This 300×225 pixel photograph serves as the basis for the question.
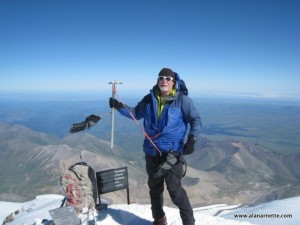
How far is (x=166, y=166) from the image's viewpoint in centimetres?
809

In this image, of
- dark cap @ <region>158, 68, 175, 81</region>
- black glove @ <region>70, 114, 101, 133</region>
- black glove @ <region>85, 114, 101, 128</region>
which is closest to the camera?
dark cap @ <region>158, 68, 175, 81</region>

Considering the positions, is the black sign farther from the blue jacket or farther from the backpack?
the blue jacket

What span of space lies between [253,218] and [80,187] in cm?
964

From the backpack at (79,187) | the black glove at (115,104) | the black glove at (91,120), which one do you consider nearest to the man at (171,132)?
the black glove at (115,104)

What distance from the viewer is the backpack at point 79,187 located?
36.4ft

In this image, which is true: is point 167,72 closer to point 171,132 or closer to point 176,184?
point 171,132

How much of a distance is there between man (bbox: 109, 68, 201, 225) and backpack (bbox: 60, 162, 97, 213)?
387 centimetres

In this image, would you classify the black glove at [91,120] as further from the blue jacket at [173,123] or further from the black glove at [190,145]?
the black glove at [190,145]

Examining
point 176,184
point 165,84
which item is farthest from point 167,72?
point 176,184

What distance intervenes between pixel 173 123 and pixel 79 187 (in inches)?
213

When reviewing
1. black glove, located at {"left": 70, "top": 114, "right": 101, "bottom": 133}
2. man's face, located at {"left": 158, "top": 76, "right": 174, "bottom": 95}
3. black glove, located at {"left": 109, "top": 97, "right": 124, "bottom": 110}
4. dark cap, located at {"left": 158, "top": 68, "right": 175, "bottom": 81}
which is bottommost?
black glove, located at {"left": 70, "top": 114, "right": 101, "bottom": 133}

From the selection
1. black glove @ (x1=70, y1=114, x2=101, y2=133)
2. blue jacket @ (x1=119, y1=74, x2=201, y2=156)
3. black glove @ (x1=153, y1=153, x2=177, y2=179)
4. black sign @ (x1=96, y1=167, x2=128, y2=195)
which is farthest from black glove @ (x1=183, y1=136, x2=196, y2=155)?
black sign @ (x1=96, y1=167, x2=128, y2=195)

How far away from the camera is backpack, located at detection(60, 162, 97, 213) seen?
11094mm

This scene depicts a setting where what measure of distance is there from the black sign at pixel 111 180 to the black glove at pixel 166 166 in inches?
170
